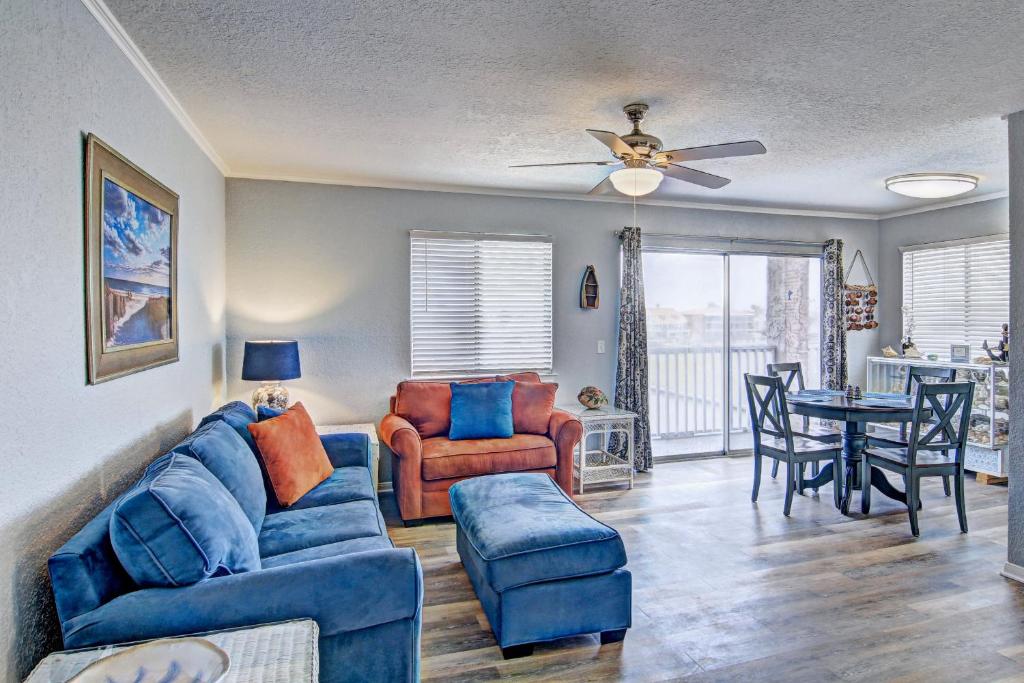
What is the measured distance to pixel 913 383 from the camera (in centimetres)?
521

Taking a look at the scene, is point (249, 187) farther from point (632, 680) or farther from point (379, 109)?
point (632, 680)

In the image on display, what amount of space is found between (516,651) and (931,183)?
467 centimetres

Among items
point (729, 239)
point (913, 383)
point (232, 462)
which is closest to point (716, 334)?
point (729, 239)

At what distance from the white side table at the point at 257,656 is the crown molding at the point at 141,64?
2.09 meters

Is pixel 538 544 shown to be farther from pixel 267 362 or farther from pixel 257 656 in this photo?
pixel 267 362

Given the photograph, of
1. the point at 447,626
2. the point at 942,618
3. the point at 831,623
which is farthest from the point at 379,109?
the point at 942,618

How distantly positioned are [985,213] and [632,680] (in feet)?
18.5

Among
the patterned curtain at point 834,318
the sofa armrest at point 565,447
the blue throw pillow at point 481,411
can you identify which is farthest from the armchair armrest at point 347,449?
the patterned curtain at point 834,318

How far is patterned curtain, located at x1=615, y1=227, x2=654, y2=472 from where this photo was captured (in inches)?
216

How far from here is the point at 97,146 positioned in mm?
2154

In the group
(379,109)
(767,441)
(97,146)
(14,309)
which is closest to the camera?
(14,309)

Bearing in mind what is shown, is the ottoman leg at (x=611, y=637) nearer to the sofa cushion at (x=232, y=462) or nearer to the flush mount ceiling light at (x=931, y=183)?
the sofa cushion at (x=232, y=462)

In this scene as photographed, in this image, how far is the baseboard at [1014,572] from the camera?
312 centimetres

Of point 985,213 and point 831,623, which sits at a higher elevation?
point 985,213
